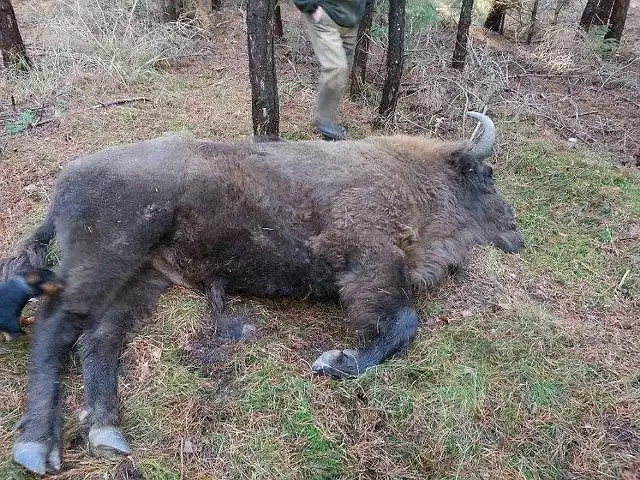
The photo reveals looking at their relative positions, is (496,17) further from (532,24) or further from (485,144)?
(485,144)

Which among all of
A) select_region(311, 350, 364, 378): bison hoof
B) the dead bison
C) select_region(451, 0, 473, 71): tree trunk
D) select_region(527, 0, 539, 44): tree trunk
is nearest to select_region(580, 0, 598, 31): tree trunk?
select_region(527, 0, 539, 44): tree trunk

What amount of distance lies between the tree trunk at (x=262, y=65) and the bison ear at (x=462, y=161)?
1.71 meters

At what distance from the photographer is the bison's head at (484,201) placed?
448 centimetres

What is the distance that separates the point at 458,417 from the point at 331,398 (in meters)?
0.71

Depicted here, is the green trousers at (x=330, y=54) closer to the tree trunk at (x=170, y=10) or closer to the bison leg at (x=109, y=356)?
the bison leg at (x=109, y=356)

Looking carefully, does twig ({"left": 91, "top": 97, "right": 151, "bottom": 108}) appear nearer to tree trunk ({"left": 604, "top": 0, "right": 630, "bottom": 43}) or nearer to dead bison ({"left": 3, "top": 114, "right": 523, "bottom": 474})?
dead bison ({"left": 3, "top": 114, "right": 523, "bottom": 474})

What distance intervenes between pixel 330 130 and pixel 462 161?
1.61 meters

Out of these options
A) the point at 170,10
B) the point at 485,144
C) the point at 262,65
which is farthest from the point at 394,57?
the point at 170,10

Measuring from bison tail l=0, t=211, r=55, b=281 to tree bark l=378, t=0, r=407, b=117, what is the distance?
377 cm

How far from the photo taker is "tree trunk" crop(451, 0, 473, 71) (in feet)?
22.6

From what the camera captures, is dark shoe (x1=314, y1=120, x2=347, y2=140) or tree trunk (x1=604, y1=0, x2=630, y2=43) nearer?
dark shoe (x1=314, y1=120, x2=347, y2=140)

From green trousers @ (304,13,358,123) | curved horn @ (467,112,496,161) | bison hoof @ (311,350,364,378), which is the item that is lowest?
bison hoof @ (311,350,364,378)

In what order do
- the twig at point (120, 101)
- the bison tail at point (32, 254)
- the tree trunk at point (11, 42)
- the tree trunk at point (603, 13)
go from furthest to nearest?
1. the tree trunk at point (603, 13)
2. the tree trunk at point (11, 42)
3. the twig at point (120, 101)
4. the bison tail at point (32, 254)

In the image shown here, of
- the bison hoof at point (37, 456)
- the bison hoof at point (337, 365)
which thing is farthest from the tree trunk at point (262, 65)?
the bison hoof at point (37, 456)
